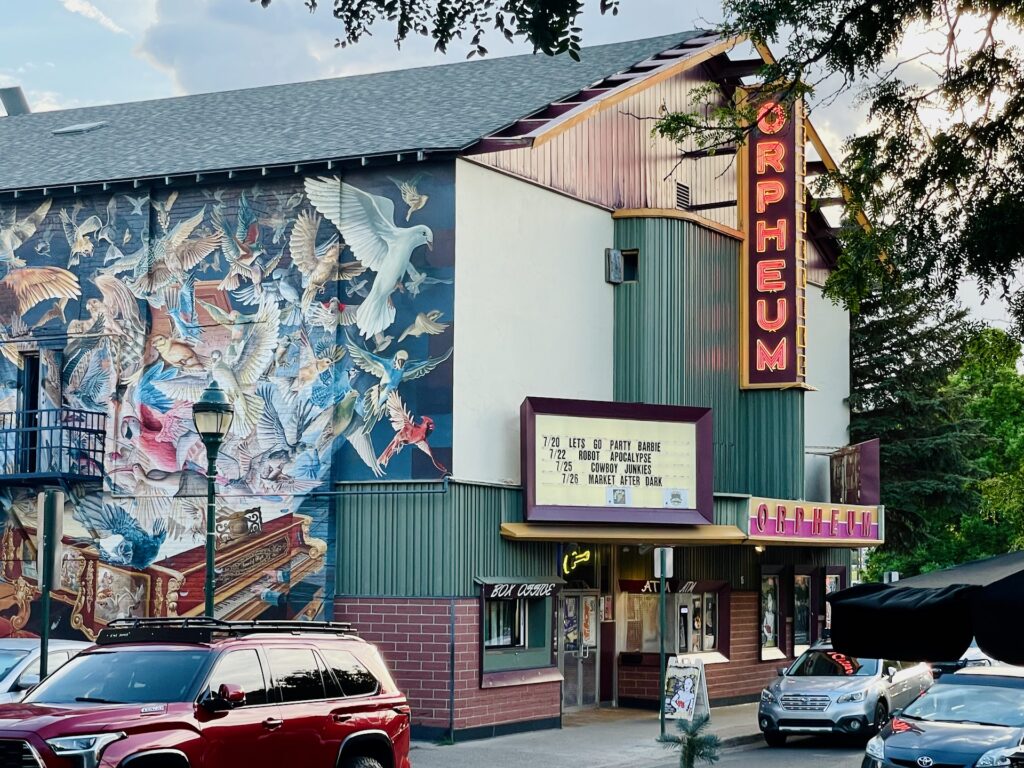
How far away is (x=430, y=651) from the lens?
2497 cm

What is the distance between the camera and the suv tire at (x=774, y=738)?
2619 cm

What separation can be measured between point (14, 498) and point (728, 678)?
14430 mm

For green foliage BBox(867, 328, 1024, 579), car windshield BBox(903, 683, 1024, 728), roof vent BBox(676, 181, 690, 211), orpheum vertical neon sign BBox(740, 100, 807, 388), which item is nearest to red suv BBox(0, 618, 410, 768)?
car windshield BBox(903, 683, 1024, 728)

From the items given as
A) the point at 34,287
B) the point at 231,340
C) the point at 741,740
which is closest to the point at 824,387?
the point at 741,740

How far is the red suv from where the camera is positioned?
41.7ft

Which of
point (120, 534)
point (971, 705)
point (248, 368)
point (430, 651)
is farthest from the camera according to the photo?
point (120, 534)

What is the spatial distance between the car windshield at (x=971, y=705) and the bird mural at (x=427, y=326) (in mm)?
9435

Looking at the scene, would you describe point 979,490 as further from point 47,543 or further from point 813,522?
point 47,543

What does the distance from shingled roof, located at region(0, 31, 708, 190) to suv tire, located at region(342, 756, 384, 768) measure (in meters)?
12.2

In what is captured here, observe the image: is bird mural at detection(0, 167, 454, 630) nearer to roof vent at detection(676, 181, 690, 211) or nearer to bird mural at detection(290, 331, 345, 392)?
bird mural at detection(290, 331, 345, 392)

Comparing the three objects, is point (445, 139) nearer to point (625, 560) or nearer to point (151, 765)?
point (625, 560)

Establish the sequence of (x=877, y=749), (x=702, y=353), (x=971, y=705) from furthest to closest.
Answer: (x=702, y=353) < (x=971, y=705) < (x=877, y=749)

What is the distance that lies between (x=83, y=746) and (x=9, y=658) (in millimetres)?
7202

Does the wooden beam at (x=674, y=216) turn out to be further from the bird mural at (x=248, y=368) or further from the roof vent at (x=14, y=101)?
the roof vent at (x=14, y=101)
